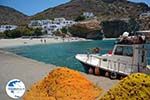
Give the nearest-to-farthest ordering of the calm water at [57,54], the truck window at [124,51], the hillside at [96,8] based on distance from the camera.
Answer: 1. the truck window at [124,51]
2. the calm water at [57,54]
3. the hillside at [96,8]

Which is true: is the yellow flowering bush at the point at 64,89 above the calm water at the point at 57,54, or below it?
above

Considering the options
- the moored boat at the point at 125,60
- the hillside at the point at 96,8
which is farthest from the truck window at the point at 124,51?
the hillside at the point at 96,8

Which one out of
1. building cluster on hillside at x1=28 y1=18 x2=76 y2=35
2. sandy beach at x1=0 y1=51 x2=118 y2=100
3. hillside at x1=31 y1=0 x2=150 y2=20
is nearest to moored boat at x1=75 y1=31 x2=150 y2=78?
sandy beach at x1=0 y1=51 x2=118 y2=100

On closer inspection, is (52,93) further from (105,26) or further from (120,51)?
(105,26)

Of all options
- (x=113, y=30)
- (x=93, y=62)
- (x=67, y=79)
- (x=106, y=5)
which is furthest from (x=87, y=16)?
(x=67, y=79)

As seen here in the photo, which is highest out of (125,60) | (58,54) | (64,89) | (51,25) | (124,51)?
(64,89)

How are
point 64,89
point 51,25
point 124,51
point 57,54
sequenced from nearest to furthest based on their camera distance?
point 64,89 < point 124,51 < point 57,54 < point 51,25

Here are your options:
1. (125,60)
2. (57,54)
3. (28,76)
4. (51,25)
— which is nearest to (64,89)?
(28,76)

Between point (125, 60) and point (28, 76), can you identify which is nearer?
point (28, 76)

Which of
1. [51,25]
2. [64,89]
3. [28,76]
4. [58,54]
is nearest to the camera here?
[64,89]

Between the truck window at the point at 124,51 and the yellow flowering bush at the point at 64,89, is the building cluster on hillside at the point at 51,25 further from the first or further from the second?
the yellow flowering bush at the point at 64,89

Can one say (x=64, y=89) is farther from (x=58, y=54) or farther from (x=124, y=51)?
(x=58, y=54)

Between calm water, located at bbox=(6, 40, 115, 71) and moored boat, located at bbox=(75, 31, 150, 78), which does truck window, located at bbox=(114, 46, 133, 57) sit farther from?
calm water, located at bbox=(6, 40, 115, 71)

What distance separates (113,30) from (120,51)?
410 feet
